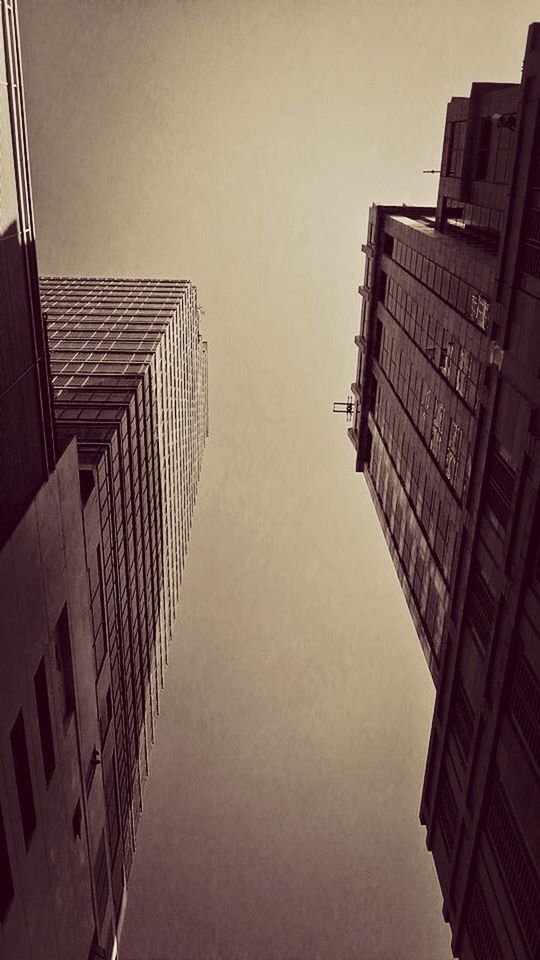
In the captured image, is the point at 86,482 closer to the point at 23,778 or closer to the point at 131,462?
the point at 131,462

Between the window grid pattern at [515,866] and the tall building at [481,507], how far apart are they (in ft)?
0.25

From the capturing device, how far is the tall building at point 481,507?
27.2 m

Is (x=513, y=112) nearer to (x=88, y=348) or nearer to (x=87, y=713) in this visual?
(x=87, y=713)

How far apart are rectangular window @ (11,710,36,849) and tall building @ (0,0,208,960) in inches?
2.3

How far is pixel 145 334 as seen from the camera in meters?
74.8

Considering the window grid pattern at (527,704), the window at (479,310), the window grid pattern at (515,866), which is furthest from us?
the window at (479,310)

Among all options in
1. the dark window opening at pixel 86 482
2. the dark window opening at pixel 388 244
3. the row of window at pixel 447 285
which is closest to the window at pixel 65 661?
the dark window opening at pixel 86 482

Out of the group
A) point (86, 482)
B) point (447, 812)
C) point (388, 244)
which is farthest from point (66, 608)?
point (388, 244)

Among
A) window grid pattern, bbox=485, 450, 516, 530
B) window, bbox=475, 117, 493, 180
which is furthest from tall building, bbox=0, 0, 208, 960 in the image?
window, bbox=475, 117, 493, 180

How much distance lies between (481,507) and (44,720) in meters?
20.7

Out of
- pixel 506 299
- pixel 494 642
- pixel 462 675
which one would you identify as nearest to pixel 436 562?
pixel 462 675

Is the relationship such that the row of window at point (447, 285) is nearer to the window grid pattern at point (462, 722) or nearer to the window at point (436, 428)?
the window at point (436, 428)

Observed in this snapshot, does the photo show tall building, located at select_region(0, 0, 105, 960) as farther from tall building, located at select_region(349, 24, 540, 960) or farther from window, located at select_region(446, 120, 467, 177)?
window, located at select_region(446, 120, 467, 177)

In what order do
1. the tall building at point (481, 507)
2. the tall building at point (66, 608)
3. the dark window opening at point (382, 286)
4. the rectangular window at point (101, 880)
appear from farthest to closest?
the dark window opening at point (382, 286)
the rectangular window at point (101, 880)
the tall building at point (481, 507)
the tall building at point (66, 608)
